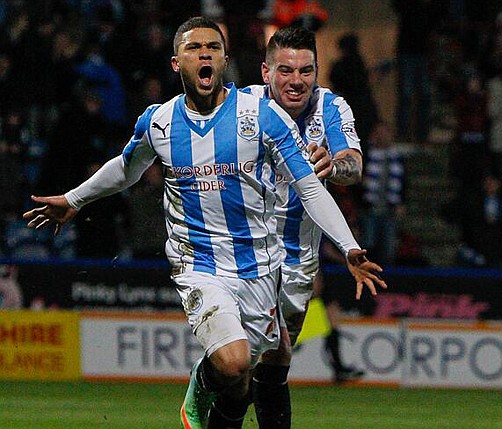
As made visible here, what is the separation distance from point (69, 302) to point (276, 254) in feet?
20.6

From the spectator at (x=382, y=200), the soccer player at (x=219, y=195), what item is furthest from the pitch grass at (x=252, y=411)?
the soccer player at (x=219, y=195)

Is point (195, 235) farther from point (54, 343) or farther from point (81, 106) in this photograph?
point (81, 106)

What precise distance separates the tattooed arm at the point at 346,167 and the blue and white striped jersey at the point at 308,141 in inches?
4.4

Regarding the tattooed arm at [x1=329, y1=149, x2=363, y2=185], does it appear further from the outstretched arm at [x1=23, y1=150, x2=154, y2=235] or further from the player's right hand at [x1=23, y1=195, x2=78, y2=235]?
the player's right hand at [x1=23, y1=195, x2=78, y2=235]

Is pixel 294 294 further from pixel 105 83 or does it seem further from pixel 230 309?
pixel 105 83

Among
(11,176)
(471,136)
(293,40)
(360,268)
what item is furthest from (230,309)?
(471,136)

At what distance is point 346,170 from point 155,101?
720 cm

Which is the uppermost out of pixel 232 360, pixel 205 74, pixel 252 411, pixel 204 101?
pixel 205 74

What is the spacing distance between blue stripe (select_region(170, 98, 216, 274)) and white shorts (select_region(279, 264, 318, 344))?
95 centimetres

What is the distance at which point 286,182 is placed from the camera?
7.44m

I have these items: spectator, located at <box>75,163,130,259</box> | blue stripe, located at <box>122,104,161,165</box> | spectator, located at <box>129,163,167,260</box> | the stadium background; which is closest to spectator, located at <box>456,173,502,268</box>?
the stadium background

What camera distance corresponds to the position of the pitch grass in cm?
946

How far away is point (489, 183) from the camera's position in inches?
542

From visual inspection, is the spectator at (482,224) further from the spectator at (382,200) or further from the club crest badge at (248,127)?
the club crest badge at (248,127)
